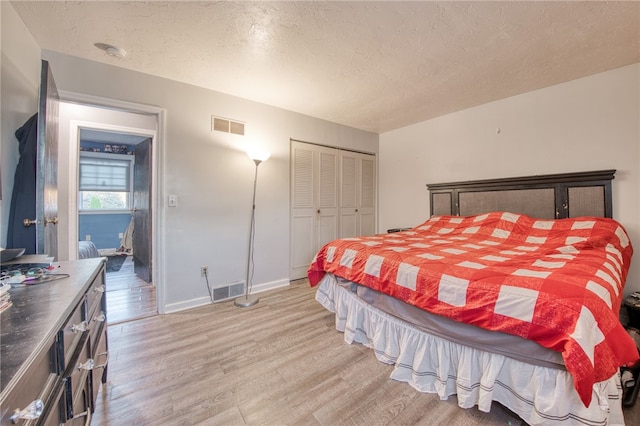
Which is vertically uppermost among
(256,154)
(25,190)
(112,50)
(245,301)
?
(112,50)

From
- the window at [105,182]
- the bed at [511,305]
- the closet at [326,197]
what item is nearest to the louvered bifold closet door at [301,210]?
the closet at [326,197]

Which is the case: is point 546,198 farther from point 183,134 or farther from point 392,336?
point 183,134

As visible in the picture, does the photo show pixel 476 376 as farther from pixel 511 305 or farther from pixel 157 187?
pixel 157 187

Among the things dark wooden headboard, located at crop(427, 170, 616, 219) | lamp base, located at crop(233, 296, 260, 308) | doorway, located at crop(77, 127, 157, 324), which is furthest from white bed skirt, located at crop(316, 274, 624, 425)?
doorway, located at crop(77, 127, 157, 324)

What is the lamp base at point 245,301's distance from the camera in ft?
9.25

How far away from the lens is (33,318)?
2.49 ft

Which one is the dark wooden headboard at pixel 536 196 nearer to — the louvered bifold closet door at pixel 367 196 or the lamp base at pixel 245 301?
the louvered bifold closet door at pixel 367 196

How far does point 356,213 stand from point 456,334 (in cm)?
303

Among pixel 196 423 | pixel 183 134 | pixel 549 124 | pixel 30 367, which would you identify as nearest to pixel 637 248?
pixel 549 124

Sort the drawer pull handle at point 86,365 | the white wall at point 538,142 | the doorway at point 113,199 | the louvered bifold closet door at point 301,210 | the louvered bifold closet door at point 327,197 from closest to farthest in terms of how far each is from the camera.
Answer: the drawer pull handle at point 86,365
the white wall at point 538,142
the louvered bifold closet door at point 301,210
the louvered bifold closet door at point 327,197
the doorway at point 113,199

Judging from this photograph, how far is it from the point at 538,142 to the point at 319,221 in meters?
2.85

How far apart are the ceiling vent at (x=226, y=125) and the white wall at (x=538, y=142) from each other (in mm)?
2623

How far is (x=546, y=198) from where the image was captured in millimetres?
2799

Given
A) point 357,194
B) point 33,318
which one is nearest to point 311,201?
point 357,194
